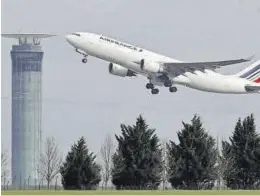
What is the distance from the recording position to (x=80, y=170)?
11175 centimetres

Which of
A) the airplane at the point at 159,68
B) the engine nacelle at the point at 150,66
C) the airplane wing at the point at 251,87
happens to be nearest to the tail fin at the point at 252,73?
the airplane at the point at 159,68

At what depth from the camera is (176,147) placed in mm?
119938

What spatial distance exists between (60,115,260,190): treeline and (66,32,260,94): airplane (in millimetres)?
4440

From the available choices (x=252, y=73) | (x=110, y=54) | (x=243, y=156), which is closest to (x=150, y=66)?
(x=110, y=54)

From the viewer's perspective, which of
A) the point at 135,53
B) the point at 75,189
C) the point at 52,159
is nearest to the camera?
the point at 75,189

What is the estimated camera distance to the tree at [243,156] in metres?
118

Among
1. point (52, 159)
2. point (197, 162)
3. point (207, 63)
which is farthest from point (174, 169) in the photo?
point (52, 159)

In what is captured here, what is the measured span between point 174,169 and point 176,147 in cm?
345

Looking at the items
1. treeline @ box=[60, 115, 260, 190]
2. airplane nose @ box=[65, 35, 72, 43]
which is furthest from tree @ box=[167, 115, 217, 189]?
airplane nose @ box=[65, 35, 72, 43]

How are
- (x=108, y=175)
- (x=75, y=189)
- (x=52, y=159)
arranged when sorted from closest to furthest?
(x=75, y=189), (x=108, y=175), (x=52, y=159)

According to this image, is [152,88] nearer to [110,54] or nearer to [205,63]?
[205,63]

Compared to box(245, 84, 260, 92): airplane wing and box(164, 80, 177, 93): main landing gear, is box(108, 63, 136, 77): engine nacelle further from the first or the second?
box(245, 84, 260, 92): airplane wing

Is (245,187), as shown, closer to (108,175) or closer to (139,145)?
(139,145)

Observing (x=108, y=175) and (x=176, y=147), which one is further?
(x=108, y=175)
